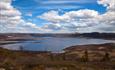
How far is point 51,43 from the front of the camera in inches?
527

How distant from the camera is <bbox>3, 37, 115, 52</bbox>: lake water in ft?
44.2

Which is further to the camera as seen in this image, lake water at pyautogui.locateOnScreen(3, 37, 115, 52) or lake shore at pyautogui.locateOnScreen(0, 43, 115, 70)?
lake water at pyautogui.locateOnScreen(3, 37, 115, 52)

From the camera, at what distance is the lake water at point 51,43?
44.2 ft

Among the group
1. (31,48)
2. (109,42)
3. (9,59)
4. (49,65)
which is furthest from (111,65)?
(9,59)

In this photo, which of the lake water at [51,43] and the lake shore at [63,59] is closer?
the lake shore at [63,59]

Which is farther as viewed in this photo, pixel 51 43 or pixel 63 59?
pixel 51 43

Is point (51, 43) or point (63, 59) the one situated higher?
point (51, 43)

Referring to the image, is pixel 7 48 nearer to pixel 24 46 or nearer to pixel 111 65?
pixel 24 46

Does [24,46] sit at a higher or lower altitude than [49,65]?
higher

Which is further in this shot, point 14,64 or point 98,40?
point 98,40

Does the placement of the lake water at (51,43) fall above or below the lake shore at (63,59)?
above

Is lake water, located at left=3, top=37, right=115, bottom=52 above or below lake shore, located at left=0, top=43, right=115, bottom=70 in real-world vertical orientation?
above

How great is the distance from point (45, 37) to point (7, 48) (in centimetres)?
195

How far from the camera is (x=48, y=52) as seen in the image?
13.4m
